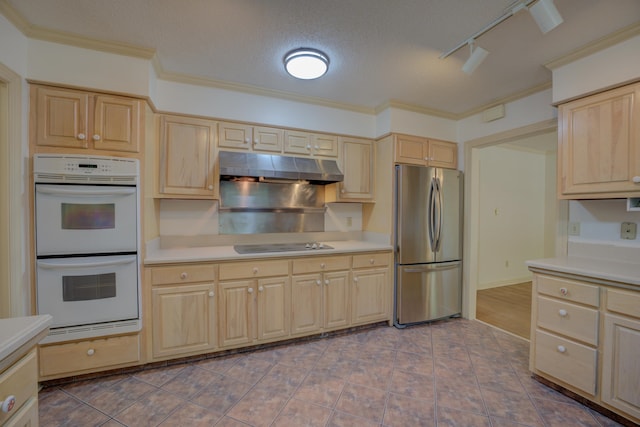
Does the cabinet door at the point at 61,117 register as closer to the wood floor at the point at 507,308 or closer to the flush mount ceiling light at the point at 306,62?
the flush mount ceiling light at the point at 306,62

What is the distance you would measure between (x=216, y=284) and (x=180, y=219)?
0.87 m

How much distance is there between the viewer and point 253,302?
8.07 feet

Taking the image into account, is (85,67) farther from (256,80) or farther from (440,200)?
(440,200)

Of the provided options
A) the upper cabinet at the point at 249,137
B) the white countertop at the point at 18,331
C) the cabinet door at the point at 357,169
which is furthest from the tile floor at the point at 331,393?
the upper cabinet at the point at 249,137

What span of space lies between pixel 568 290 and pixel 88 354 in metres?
3.46

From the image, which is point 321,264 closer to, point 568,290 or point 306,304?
point 306,304

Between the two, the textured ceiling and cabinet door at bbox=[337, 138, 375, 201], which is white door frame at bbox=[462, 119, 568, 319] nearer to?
the textured ceiling

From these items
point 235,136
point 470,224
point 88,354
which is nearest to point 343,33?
point 235,136

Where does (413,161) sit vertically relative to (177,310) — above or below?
above

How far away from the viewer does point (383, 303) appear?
119 inches

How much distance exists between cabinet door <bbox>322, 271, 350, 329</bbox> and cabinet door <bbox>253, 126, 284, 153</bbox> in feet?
4.69

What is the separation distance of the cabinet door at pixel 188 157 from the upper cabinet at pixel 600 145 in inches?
119

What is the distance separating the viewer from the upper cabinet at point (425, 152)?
3.11 m

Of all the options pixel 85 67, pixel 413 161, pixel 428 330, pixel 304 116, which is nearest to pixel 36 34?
pixel 85 67
